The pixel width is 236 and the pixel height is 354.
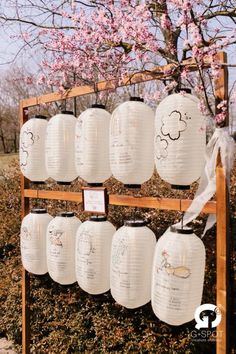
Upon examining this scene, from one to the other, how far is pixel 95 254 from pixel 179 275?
770 mm

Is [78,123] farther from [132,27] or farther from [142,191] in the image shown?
[142,191]

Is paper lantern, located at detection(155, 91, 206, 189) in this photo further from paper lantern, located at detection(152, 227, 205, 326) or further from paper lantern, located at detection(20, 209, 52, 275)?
paper lantern, located at detection(20, 209, 52, 275)

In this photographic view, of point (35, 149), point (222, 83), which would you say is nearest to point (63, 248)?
point (35, 149)

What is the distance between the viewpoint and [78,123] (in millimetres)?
3062

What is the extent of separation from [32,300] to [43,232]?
121 cm

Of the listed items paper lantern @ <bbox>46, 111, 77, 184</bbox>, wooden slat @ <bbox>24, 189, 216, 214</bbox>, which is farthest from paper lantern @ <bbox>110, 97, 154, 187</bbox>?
paper lantern @ <bbox>46, 111, 77, 184</bbox>

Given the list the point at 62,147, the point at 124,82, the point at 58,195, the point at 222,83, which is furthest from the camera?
the point at 58,195

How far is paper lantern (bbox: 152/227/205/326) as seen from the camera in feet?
7.82

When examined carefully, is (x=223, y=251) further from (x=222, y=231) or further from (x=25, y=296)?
(x=25, y=296)

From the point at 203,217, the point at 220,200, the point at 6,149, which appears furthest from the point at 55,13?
the point at 6,149

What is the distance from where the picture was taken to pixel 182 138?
7.75ft

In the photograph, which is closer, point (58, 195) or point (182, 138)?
point (182, 138)

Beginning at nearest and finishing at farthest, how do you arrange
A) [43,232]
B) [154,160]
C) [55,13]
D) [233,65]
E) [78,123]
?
[233,65]
[154,160]
[78,123]
[43,232]
[55,13]

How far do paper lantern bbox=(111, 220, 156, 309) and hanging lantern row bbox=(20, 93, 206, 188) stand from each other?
0.33m
